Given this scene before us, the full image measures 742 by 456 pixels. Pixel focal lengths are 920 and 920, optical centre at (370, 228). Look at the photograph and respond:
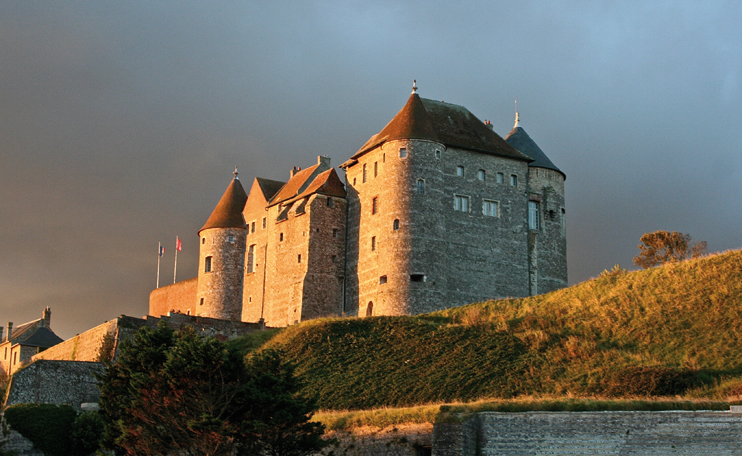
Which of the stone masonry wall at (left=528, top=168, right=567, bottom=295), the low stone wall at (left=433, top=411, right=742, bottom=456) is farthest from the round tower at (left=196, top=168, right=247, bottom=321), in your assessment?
the low stone wall at (left=433, top=411, right=742, bottom=456)

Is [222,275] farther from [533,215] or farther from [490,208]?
[533,215]

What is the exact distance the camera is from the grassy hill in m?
30.3

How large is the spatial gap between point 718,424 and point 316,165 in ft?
139

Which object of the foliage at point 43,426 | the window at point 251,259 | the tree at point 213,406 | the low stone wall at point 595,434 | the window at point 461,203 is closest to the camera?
the low stone wall at point 595,434

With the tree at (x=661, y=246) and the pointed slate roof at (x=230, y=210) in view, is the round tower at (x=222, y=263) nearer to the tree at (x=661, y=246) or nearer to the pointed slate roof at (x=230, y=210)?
the pointed slate roof at (x=230, y=210)

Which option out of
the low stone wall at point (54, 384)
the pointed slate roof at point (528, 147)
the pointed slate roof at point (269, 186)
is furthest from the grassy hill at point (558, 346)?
the pointed slate roof at point (269, 186)

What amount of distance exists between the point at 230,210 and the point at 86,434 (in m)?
34.3

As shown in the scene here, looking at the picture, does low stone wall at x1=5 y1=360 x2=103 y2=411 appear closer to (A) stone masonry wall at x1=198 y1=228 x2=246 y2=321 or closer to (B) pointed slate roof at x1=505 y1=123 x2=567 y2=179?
(A) stone masonry wall at x1=198 y1=228 x2=246 y2=321

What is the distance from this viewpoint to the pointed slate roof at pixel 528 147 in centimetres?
5600

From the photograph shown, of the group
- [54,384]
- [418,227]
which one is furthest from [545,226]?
[54,384]

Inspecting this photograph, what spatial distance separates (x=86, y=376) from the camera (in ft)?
131

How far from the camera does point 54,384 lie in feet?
128

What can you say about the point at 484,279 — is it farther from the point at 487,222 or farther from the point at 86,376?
the point at 86,376

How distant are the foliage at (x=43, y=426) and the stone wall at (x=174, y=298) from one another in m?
34.1
